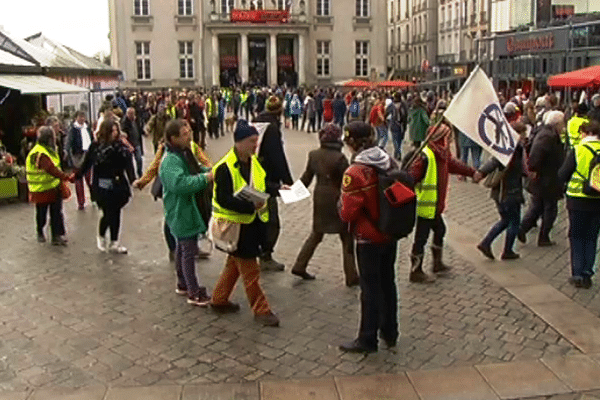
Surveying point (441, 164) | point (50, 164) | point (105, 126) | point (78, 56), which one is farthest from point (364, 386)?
point (78, 56)

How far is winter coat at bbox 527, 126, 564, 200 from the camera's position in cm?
886

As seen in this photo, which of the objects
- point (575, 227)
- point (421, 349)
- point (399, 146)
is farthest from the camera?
point (399, 146)

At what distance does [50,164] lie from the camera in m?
9.20

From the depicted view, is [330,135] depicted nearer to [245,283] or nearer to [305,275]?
[305,275]

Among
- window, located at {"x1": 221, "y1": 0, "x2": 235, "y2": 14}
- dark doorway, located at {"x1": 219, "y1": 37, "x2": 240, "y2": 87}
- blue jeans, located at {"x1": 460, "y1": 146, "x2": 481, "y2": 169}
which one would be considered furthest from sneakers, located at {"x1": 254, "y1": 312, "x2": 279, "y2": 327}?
Answer: dark doorway, located at {"x1": 219, "y1": 37, "x2": 240, "y2": 87}

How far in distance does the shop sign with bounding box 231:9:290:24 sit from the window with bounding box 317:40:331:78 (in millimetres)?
4078

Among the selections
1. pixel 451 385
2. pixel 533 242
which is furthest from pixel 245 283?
pixel 533 242

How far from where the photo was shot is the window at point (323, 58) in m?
62.9

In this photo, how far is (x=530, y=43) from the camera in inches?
917

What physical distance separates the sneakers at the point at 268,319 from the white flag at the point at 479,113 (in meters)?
2.32

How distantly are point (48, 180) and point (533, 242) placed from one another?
20.4 ft

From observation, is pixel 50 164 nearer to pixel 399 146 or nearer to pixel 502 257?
pixel 502 257

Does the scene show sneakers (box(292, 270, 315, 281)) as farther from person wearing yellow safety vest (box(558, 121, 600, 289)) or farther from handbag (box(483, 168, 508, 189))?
person wearing yellow safety vest (box(558, 121, 600, 289))

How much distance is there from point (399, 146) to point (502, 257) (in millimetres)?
10723
